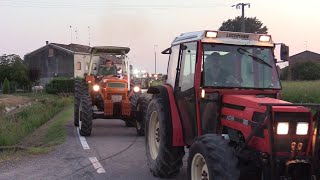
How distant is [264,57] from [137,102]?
753cm

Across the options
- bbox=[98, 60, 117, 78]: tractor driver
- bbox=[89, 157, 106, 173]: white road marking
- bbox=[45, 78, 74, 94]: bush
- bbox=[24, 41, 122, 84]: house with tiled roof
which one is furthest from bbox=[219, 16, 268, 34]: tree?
bbox=[89, 157, 106, 173]: white road marking

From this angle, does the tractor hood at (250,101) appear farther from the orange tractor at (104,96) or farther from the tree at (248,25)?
the tree at (248,25)

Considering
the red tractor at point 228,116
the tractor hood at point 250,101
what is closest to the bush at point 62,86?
the red tractor at point 228,116

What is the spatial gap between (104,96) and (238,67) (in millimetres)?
8308

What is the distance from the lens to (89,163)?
9875 millimetres

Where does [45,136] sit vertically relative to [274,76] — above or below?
below

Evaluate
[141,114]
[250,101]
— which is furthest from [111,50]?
[250,101]

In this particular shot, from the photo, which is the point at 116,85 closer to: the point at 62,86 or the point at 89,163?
the point at 89,163

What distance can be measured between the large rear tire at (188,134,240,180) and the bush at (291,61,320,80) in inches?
2178

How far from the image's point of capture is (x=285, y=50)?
7.37 metres

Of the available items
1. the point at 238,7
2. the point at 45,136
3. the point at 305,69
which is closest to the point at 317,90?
the point at 45,136

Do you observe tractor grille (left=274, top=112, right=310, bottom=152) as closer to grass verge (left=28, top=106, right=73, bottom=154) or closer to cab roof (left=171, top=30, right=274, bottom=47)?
cab roof (left=171, top=30, right=274, bottom=47)

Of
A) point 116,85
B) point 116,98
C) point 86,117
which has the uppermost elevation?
point 116,85

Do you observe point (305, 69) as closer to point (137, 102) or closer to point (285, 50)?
point (137, 102)
